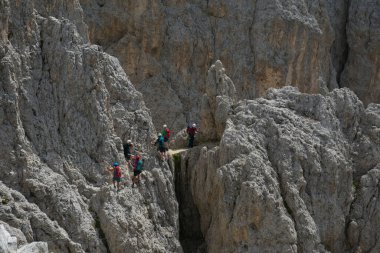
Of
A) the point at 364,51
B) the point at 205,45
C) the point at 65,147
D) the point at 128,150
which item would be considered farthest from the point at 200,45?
the point at 65,147

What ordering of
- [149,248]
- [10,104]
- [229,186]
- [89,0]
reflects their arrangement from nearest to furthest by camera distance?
[10,104] → [149,248] → [229,186] → [89,0]

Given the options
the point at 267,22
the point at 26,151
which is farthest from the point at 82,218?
the point at 267,22

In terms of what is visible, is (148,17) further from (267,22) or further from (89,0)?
(267,22)

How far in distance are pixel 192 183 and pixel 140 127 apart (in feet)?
12.1

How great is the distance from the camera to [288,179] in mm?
37344

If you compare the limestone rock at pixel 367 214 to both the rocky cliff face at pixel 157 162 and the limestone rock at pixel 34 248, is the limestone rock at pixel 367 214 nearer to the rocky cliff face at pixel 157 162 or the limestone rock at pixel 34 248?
the rocky cliff face at pixel 157 162

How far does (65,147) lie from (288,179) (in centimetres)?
1064

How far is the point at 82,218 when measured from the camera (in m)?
31.8

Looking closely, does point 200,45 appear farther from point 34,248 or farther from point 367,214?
point 34,248

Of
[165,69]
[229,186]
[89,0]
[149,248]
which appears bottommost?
[149,248]

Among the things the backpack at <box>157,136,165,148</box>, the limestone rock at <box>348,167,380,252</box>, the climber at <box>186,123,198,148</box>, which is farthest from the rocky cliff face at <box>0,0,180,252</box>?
the limestone rock at <box>348,167,380,252</box>

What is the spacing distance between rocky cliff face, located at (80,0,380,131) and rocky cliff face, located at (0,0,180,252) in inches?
733

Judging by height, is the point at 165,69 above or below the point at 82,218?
above

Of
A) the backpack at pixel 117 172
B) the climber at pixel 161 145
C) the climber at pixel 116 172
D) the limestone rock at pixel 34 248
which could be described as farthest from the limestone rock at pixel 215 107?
the limestone rock at pixel 34 248
